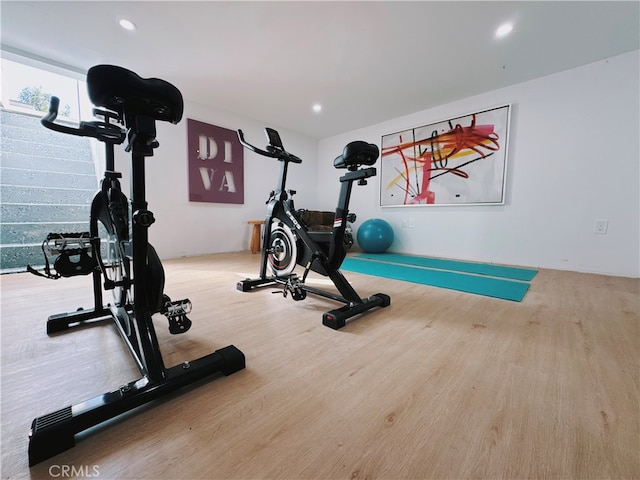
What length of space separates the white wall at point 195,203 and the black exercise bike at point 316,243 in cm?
208

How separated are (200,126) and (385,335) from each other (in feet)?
12.3

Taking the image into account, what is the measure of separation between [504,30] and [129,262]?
316cm

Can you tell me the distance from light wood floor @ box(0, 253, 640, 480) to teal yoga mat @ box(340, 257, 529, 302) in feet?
1.36

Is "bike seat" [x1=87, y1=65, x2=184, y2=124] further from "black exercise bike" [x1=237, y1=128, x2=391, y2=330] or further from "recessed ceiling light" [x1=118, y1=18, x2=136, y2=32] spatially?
"recessed ceiling light" [x1=118, y1=18, x2=136, y2=32]

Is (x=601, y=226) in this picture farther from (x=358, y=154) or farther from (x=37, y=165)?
(x=37, y=165)

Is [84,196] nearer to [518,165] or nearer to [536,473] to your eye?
[536,473]

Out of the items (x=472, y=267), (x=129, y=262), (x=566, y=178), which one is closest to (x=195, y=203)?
(x=129, y=262)

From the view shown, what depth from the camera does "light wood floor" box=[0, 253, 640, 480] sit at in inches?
23.6

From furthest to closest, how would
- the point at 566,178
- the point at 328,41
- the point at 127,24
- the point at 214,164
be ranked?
1. the point at 214,164
2. the point at 566,178
3. the point at 328,41
4. the point at 127,24

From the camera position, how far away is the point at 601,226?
2.58m

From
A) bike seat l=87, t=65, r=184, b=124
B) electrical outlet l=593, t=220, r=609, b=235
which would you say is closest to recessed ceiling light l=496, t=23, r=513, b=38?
electrical outlet l=593, t=220, r=609, b=235

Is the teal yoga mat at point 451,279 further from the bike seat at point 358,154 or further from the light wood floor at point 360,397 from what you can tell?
the bike seat at point 358,154

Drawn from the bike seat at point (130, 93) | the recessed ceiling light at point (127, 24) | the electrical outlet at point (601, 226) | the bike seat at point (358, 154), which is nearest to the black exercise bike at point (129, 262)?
the bike seat at point (130, 93)

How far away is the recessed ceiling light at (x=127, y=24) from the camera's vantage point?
2041mm
